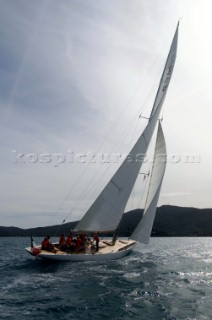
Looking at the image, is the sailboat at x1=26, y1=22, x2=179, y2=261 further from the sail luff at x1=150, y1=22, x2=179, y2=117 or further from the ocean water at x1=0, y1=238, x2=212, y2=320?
the ocean water at x1=0, y1=238, x2=212, y2=320

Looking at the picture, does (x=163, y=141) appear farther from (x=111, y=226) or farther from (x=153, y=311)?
(x=153, y=311)

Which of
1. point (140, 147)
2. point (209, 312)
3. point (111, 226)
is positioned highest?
point (140, 147)

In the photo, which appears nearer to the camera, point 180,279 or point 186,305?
point 186,305

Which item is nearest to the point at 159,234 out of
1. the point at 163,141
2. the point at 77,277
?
the point at 163,141

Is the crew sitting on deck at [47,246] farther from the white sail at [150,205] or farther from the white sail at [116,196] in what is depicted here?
the white sail at [150,205]

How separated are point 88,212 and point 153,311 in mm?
14813

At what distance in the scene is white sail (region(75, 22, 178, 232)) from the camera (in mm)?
28891

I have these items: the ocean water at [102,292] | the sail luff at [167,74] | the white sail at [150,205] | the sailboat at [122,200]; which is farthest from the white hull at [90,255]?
the sail luff at [167,74]

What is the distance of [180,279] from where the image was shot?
874 inches

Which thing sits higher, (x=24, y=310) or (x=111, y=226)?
(x=111, y=226)

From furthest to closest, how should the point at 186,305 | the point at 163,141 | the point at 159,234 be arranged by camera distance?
the point at 159,234, the point at 163,141, the point at 186,305

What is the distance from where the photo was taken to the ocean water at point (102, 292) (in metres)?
14.3

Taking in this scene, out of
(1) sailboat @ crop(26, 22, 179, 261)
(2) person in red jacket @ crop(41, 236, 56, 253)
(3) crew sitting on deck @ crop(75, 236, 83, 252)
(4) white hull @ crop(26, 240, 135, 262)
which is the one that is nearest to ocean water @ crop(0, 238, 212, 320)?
(4) white hull @ crop(26, 240, 135, 262)

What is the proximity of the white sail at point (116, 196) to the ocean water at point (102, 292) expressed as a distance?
3.76 m
